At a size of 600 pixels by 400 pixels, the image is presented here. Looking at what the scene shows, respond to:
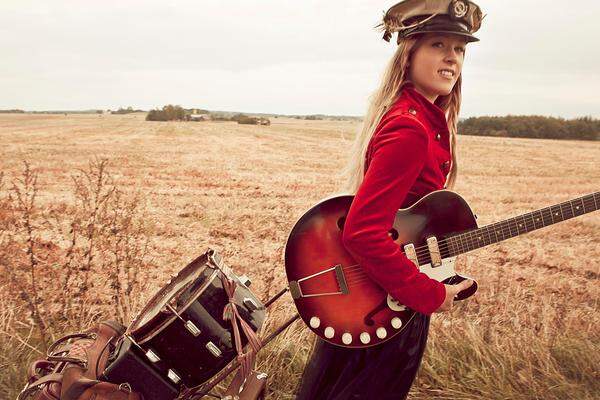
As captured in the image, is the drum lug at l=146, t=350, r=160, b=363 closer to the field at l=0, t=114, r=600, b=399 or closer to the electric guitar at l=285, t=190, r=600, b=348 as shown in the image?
the electric guitar at l=285, t=190, r=600, b=348

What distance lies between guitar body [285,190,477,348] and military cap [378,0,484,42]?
0.62 metres

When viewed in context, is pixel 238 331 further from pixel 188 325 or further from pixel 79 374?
pixel 79 374

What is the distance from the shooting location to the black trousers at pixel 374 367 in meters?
2.07

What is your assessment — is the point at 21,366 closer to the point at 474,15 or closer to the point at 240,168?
the point at 474,15

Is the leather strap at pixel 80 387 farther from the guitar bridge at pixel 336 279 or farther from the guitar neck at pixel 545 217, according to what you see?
the guitar neck at pixel 545 217

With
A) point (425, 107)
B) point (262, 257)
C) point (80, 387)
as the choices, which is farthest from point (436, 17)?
point (262, 257)

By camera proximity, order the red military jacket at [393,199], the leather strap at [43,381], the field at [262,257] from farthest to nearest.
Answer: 1. the field at [262,257]
2. the leather strap at [43,381]
3. the red military jacket at [393,199]

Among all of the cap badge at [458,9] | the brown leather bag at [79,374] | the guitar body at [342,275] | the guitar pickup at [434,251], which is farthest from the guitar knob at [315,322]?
the cap badge at [458,9]

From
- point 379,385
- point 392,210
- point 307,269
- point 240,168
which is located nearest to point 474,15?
point 392,210

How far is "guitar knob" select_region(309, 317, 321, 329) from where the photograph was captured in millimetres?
1987

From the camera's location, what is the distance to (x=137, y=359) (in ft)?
6.27

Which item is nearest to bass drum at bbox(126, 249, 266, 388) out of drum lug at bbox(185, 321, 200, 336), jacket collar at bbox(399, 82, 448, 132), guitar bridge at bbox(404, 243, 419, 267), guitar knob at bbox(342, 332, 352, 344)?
drum lug at bbox(185, 321, 200, 336)

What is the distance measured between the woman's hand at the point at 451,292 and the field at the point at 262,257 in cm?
108

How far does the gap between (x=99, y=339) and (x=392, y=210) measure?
138 centimetres
